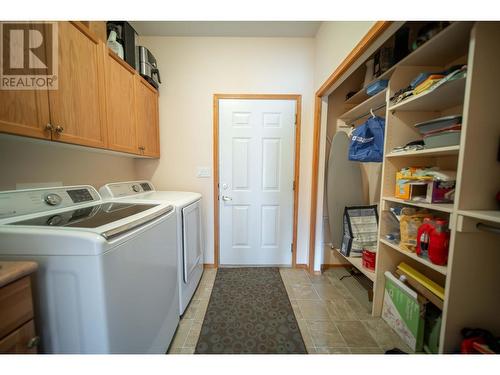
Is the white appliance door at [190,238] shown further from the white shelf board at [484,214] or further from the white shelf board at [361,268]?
the white shelf board at [484,214]

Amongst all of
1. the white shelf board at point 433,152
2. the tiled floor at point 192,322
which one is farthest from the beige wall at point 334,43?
the tiled floor at point 192,322

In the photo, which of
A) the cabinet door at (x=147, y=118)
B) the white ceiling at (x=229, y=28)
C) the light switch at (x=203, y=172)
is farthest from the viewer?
the light switch at (x=203, y=172)

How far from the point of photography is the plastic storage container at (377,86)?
54.2 inches

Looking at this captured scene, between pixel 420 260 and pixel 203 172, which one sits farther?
pixel 203 172

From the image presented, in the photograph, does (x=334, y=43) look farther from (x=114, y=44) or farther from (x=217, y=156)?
(x=114, y=44)

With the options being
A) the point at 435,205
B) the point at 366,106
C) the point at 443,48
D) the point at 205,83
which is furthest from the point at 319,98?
the point at 435,205

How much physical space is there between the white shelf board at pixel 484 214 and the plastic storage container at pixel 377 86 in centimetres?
108

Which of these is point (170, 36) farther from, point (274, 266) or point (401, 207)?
point (274, 266)

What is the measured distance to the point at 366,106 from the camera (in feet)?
5.42

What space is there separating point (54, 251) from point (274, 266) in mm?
2015

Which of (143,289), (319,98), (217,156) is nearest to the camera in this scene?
(143,289)

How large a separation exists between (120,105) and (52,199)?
82cm

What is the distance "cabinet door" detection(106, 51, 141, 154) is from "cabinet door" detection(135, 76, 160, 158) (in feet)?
0.23
